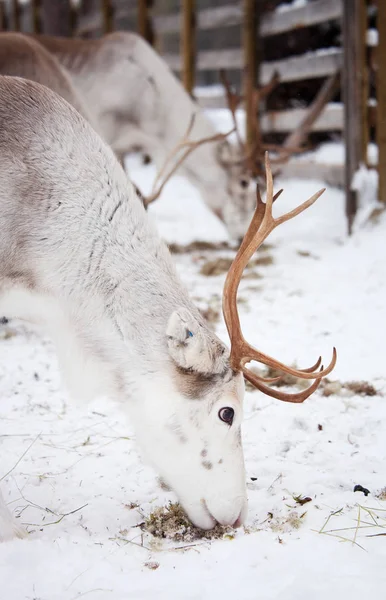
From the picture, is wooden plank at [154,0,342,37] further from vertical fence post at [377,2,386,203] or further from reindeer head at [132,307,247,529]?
reindeer head at [132,307,247,529]

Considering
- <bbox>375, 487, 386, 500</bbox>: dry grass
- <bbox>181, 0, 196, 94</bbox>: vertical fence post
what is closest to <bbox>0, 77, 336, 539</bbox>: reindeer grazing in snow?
<bbox>375, 487, 386, 500</bbox>: dry grass

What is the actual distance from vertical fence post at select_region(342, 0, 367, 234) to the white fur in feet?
13.3

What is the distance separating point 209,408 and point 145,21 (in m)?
8.40

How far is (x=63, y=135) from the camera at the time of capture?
2373mm

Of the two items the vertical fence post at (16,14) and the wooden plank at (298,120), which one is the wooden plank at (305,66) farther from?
the vertical fence post at (16,14)

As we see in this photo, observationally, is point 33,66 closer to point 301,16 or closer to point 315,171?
point 315,171

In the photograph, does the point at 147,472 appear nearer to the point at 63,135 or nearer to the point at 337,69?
the point at 63,135

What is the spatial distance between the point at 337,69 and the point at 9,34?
3290 mm

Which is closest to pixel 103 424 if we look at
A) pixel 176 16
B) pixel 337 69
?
pixel 337 69

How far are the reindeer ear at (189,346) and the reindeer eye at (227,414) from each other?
0.39 ft

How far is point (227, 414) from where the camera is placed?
6.98 feet

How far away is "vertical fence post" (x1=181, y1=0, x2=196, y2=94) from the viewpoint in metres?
8.81

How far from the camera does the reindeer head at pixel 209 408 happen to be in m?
2.12

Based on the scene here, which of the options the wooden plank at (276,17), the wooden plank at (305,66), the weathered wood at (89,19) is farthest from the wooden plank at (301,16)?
the weathered wood at (89,19)
